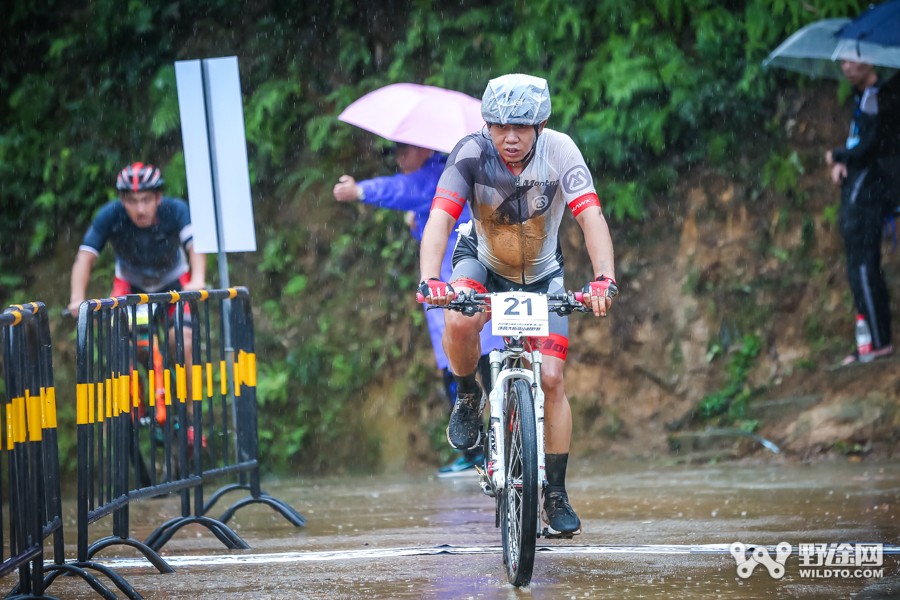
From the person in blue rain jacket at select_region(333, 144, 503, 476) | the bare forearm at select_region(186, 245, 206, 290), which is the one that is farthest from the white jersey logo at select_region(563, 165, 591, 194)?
the bare forearm at select_region(186, 245, 206, 290)

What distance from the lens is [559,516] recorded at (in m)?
6.65

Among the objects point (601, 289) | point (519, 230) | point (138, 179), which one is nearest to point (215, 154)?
point (138, 179)

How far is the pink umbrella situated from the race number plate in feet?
13.0

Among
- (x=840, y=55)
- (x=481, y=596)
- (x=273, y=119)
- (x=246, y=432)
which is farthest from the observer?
(x=273, y=119)

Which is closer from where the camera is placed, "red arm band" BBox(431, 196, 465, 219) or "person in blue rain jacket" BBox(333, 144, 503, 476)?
"red arm band" BBox(431, 196, 465, 219)

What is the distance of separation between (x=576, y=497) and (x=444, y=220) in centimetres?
421

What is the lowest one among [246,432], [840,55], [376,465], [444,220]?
[376,465]

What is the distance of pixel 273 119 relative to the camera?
50.3 ft

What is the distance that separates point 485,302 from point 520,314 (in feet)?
0.63

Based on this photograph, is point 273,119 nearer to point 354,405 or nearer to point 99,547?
point 354,405

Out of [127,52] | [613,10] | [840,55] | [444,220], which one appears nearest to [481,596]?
[444,220]

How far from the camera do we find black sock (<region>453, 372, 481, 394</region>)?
→ 23.5 feet

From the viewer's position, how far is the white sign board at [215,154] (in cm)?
1095

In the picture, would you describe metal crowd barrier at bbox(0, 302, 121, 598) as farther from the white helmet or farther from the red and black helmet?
the red and black helmet
